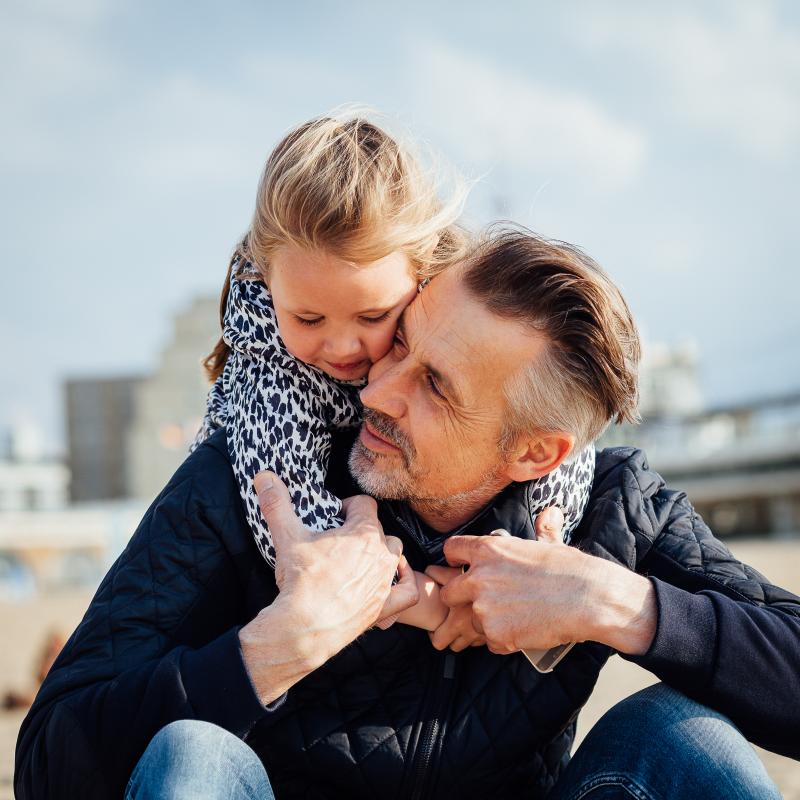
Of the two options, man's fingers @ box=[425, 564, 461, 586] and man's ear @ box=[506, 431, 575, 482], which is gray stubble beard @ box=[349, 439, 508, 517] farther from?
man's fingers @ box=[425, 564, 461, 586]

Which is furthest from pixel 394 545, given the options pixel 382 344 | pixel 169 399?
pixel 169 399

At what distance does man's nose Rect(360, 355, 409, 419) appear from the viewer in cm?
260

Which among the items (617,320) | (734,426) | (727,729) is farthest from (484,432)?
(734,426)

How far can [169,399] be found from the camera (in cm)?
7119

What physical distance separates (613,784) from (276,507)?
987 mm

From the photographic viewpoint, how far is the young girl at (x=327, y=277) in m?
2.67

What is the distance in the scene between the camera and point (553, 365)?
105 inches

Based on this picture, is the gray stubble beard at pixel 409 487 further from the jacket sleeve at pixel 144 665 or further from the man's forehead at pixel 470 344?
the jacket sleeve at pixel 144 665

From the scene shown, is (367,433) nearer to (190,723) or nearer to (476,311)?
(476,311)

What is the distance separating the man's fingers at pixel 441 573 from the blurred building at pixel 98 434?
9019 centimetres

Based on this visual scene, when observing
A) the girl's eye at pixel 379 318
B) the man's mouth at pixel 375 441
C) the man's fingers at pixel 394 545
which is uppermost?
the girl's eye at pixel 379 318

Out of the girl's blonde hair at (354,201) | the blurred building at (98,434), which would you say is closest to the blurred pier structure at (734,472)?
the blurred building at (98,434)

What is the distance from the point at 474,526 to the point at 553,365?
0.49m

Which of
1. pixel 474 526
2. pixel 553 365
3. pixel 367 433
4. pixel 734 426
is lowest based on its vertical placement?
pixel 734 426
